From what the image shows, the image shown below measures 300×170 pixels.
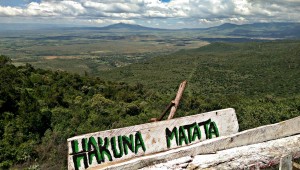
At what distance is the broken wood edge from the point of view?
4.11m

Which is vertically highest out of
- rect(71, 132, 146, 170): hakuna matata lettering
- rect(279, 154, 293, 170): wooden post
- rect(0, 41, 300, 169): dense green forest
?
rect(279, 154, 293, 170): wooden post

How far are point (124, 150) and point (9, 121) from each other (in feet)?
75.7

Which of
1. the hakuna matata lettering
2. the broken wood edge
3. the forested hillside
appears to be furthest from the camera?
the forested hillside

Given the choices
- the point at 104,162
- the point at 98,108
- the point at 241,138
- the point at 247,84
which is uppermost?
the point at 241,138

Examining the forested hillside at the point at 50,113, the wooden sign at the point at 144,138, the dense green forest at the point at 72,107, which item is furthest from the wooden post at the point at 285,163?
the forested hillside at the point at 50,113

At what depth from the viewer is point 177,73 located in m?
114

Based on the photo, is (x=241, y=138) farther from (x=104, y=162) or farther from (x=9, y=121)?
(x=9, y=121)

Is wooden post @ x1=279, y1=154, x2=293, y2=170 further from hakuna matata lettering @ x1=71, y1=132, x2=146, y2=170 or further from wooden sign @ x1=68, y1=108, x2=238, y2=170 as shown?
hakuna matata lettering @ x1=71, y1=132, x2=146, y2=170

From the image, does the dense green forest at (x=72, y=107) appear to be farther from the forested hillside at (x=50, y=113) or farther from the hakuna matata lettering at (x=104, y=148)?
the hakuna matata lettering at (x=104, y=148)

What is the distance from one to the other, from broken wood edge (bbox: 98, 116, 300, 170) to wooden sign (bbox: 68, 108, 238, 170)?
272 millimetres

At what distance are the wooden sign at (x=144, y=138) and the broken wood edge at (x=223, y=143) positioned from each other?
0.27 m

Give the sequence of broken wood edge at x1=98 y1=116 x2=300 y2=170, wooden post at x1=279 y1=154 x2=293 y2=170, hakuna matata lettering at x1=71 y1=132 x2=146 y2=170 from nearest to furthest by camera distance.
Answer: wooden post at x1=279 y1=154 x2=293 y2=170 < broken wood edge at x1=98 y1=116 x2=300 y2=170 < hakuna matata lettering at x1=71 y1=132 x2=146 y2=170

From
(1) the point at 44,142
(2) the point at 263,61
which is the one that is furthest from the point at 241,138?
(2) the point at 263,61

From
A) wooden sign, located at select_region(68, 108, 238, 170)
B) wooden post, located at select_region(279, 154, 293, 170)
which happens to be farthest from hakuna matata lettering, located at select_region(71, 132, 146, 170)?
wooden post, located at select_region(279, 154, 293, 170)
